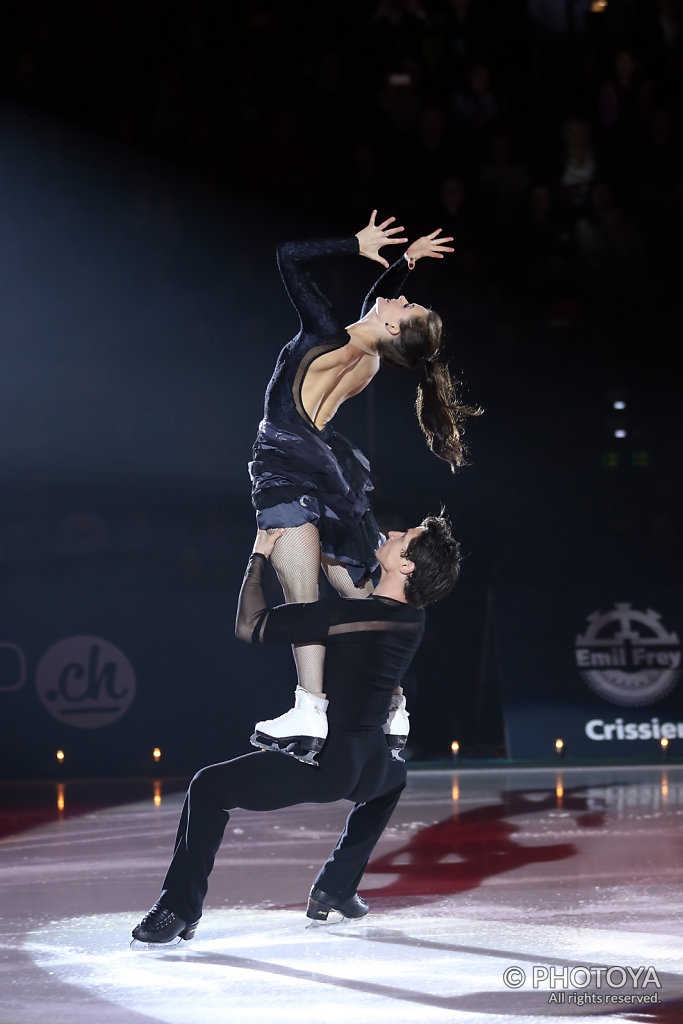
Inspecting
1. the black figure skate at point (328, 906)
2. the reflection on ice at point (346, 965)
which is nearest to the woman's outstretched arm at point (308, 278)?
the black figure skate at point (328, 906)

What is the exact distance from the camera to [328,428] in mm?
4004

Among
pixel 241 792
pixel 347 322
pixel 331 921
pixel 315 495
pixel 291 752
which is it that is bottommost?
pixel 331 921

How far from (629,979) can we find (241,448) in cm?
562

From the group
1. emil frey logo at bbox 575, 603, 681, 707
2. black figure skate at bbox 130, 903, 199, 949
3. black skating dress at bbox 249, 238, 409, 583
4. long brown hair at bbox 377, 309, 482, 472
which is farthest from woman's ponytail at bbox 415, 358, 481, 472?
emil frey logo at bbox 575, 603, 681, 707

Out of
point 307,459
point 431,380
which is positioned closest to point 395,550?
point 307,459

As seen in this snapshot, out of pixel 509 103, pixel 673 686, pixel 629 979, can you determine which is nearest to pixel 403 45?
pixel 509 103

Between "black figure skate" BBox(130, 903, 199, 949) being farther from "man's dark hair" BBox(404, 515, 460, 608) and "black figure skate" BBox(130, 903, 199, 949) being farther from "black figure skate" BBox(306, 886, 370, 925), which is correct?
"man's dark hair" BBox(404, 515, 460, 608)

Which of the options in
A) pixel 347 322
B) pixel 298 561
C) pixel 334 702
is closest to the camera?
pixel 334 702

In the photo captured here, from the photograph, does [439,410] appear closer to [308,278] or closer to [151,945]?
[308,278]

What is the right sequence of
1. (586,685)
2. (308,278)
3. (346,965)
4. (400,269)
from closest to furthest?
1. (346,965)
2. (308,278)
3. (400,269)
4. (586,685)

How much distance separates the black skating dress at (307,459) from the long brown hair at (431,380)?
180 millimetres

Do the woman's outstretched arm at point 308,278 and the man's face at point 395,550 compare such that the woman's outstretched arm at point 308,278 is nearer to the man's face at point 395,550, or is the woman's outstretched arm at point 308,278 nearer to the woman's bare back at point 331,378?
the woman's bare back at point 331,378

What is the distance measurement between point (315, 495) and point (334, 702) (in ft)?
2.09

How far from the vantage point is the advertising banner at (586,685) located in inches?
309
